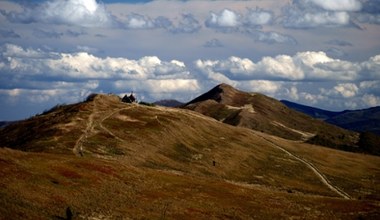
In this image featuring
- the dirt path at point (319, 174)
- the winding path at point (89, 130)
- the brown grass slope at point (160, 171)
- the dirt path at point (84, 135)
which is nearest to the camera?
the brown grass slope at point (160, 171)

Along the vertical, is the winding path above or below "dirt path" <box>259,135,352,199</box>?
above

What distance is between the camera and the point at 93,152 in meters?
108

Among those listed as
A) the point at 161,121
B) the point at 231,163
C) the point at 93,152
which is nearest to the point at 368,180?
the point at 231,163

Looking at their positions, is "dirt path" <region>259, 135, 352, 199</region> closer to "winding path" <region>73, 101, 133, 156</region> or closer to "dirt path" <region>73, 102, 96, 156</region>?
"winding path" <region>73, 101, 133, 156</region>

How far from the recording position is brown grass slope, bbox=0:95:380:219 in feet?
228

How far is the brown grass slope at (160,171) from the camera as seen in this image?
69.6 metres

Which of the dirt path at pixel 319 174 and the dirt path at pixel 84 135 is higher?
the dirt path at pixel 84 135

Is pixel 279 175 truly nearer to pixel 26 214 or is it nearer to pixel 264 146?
pixel 264 146

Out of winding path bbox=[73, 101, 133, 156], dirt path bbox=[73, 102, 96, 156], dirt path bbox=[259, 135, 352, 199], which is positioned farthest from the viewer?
dirt path bbox=[259, 135, 352, 199]

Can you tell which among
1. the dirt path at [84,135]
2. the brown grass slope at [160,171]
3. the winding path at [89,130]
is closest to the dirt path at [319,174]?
the brown grass slope at [160,171]

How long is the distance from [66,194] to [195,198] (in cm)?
2500

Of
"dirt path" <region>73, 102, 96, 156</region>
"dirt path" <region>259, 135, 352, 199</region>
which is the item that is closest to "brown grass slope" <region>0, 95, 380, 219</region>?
"dirt path" <region>73, 102, 96, 156</region>

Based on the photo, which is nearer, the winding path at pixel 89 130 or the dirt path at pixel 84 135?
the dirt path at pixel 84 135

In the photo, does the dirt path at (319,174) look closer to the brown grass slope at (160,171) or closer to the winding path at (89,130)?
the brown grass slope at (160,171)
